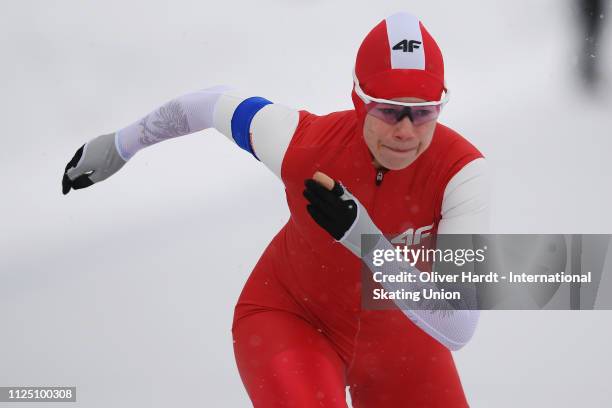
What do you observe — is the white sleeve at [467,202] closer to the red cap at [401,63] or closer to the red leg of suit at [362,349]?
the red cap at [401,63]

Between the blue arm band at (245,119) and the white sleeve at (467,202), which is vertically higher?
→ the blue arm band at (245,119)

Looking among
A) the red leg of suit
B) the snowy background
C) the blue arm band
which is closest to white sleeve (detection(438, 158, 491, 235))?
the red leg of suit

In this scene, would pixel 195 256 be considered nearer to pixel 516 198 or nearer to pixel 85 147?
pixel 85 147

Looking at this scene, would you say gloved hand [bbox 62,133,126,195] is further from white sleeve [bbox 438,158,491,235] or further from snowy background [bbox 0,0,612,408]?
white sleeve [bbox 438,158,491,235]

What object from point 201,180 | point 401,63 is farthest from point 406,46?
point 201,180

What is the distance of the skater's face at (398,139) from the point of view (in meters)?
2.63

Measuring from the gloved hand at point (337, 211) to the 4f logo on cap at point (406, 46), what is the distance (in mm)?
450

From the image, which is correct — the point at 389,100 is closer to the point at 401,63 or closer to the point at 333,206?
the point at 401,63

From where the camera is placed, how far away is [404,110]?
2.63 m

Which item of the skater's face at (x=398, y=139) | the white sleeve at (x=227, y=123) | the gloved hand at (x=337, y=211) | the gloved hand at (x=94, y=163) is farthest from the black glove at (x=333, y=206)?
the gloved hand at (x=94, y=163)

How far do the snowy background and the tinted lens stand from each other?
2.18 meters

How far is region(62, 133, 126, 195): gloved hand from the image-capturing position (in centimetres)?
366

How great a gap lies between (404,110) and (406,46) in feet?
0.69

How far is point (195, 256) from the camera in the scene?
533 centimetres
